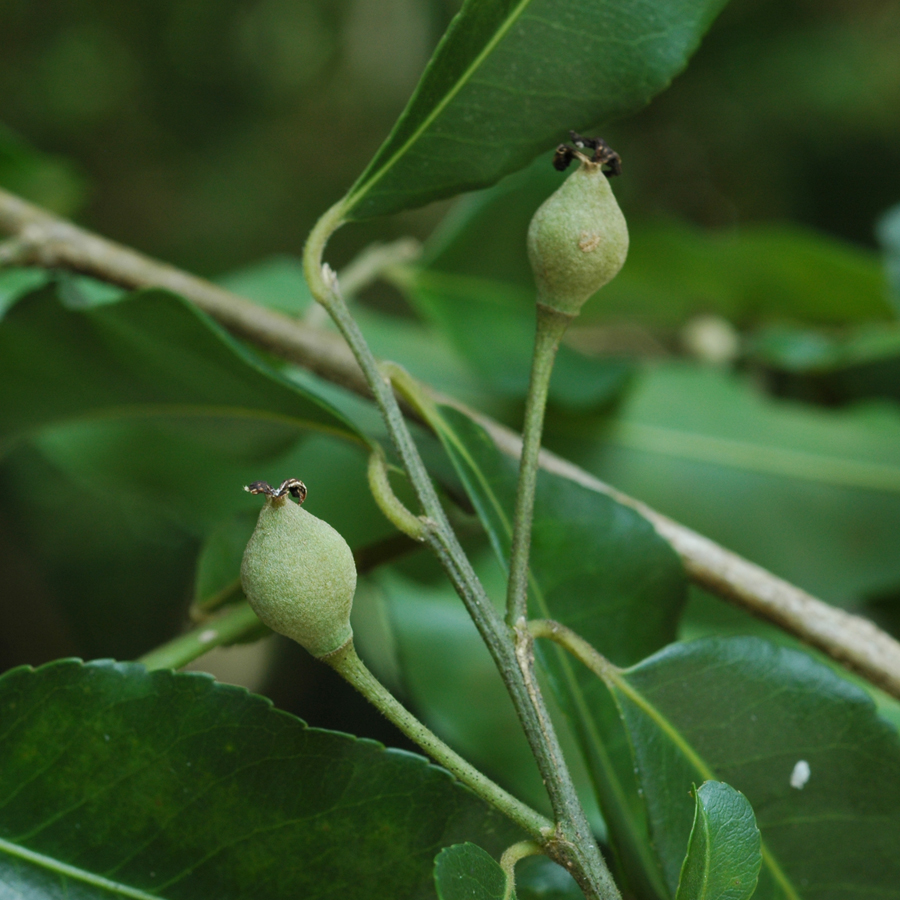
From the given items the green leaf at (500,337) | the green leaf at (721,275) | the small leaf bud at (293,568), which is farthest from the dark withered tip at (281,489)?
the green leaf at (721,275)

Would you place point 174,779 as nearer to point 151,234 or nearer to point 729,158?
point 729,158

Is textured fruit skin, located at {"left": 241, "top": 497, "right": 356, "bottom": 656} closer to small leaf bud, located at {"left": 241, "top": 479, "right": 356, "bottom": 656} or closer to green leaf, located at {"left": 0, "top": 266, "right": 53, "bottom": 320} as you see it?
Result: small leaf bud, located at {"left": 241, "top": 479, "right": 356, "bottom": 656}

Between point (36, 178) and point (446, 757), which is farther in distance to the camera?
point (36, 178)

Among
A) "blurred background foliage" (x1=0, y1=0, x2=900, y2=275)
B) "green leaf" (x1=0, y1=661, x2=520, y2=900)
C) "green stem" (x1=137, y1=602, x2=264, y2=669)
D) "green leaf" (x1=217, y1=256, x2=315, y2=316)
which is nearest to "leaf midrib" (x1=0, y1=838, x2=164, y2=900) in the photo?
"green leaf" (x1=0, y1=661, x2=520, y2=900)


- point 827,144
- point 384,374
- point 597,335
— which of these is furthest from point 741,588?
point 827,144

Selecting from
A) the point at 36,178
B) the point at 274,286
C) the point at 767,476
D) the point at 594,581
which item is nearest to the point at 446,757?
the point at 594,581

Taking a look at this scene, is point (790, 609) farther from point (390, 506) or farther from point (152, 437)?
point (152, 437)

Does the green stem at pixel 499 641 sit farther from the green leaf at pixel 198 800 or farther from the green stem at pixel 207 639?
the green stem at pixel 207 639
